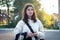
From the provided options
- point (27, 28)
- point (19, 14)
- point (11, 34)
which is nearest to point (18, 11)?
point (19, 14)

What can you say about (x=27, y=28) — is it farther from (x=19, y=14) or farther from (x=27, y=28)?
(x=19, y=14)

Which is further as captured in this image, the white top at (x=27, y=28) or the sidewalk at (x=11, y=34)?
the sidewalk at (x=11, y=34)

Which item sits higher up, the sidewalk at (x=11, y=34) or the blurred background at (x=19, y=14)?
the blurred background at (x=19, y=14)

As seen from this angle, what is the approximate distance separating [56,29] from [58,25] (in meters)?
0.09

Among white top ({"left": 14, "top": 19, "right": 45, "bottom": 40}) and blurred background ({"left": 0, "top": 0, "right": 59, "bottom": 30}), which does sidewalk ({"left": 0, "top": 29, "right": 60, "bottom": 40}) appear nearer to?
blurred background ({"left": 0, "top": 0, "right": 59, "bottom": 30})

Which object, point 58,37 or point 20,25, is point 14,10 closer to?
point 58,37

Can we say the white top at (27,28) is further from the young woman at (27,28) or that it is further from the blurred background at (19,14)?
the blurred background at (19,14)

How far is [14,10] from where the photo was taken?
2955mm

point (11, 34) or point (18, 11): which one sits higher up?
point (18, 11)

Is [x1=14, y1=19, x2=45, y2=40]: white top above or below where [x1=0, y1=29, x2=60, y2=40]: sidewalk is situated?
above

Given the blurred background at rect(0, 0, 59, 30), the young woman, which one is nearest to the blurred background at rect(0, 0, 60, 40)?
the blurred background at rect(0, 0, 59, 30)

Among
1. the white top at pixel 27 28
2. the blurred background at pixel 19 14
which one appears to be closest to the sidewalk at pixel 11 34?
the blurred background at pixel 19 14

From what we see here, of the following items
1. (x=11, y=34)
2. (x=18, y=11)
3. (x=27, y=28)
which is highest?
(x=18, y=11)

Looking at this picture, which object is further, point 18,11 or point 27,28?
point 18,11
